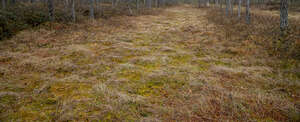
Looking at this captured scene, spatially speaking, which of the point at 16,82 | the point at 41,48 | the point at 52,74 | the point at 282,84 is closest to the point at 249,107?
the point at 282,84

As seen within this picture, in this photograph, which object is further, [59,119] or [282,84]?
[282,84]

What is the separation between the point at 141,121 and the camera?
11.3 ft

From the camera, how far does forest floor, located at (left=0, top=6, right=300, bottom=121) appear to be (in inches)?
147

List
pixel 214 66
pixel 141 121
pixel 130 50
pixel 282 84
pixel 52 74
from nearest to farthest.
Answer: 1. pixel 141 121
2. pixel 282 84
3. pixel 52 74
4. pixel 214 66
5. pixel 130 50

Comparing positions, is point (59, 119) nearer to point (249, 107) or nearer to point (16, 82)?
point (16, 82)

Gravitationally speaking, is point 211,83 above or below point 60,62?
below

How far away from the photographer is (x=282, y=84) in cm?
488

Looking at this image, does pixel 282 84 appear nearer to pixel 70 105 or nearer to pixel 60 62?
pixel 70 105

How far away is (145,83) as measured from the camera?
5.19 metres

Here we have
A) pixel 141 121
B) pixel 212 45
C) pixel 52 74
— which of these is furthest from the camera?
pixel 212 45

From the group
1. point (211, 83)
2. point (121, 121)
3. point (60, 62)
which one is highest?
point (60, 62)

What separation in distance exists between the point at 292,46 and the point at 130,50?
7521 millimetres

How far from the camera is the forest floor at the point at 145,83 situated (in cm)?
372

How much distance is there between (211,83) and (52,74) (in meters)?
5.03
